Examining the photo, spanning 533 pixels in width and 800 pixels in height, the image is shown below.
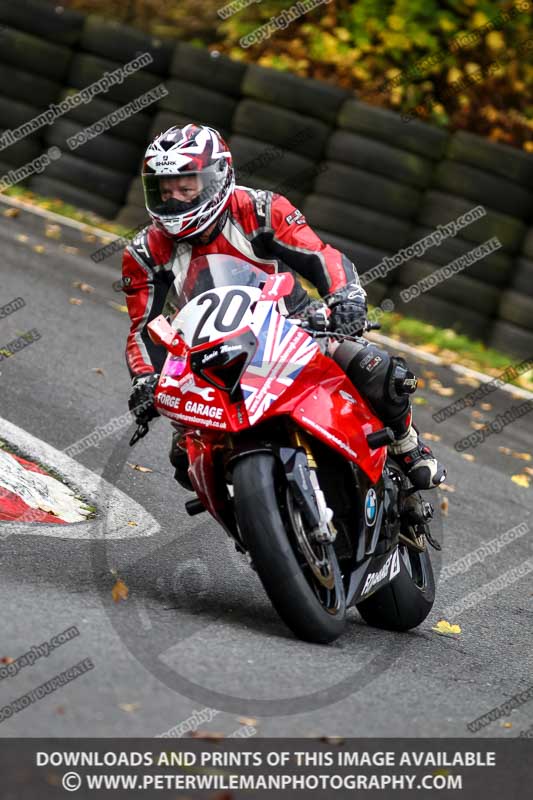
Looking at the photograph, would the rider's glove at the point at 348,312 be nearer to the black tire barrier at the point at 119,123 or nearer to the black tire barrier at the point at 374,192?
the black tire barrier at the point at 374,192

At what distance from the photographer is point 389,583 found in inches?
200

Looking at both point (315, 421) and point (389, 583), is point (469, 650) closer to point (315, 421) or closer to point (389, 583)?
point (389, 583)

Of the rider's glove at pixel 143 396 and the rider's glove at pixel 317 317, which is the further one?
the rider's glove at pixel 143 396

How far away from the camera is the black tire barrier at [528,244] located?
441 inches

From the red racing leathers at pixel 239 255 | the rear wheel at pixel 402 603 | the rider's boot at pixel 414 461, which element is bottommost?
the rear wheel at pixel 402 603

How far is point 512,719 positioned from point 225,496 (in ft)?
4.23

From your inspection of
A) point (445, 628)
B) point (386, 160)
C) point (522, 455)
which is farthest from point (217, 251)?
point (386, 160)

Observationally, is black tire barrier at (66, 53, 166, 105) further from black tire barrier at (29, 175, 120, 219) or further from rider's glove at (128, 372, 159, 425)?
rider's glove at (128, 372, 159, 425)

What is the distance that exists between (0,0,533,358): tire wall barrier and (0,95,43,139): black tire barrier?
0.03 feet

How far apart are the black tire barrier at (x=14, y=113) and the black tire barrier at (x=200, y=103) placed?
57.5 inches

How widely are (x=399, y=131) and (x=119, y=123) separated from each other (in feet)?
9.82

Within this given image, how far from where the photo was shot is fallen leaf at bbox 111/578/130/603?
15.3ft

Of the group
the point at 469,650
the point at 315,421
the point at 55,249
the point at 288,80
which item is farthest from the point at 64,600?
the point at 288,80

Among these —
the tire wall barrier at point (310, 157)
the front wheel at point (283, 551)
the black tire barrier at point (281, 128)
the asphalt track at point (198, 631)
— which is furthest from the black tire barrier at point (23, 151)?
the front wheel at point (283, 551)
